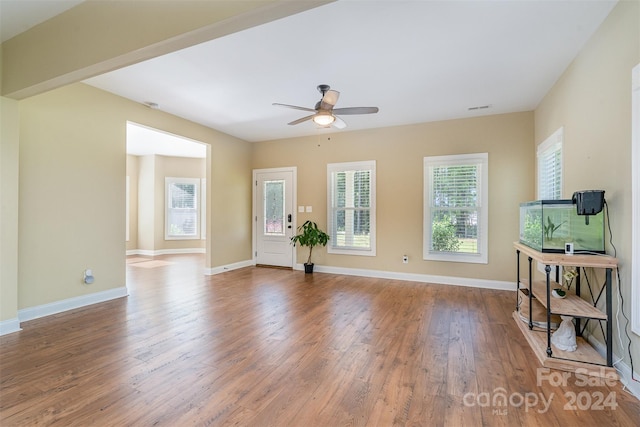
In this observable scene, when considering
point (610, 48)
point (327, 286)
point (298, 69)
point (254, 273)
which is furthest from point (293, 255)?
point (610, 48)

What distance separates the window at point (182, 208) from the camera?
8.55m

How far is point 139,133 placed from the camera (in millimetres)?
6133

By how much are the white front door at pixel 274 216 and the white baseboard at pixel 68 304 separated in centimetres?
286

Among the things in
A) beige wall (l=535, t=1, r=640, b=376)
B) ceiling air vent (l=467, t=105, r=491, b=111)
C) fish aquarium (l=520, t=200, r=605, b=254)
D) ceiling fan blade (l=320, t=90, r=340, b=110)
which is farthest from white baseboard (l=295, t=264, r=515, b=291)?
ceiling fan blade (l=320, t=90, r=340, b=110)

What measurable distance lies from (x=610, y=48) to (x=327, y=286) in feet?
13.8

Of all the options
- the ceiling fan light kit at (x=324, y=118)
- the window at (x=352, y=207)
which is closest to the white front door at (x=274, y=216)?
the window at (x=352, y=207)

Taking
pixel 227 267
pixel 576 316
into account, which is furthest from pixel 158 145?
pixel 576 316

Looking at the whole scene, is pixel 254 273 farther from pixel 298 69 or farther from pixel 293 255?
pixel 298 69

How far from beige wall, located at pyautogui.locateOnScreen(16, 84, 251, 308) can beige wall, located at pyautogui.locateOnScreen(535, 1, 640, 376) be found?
5415 mm

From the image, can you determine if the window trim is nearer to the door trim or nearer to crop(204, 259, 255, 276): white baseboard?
the door trim

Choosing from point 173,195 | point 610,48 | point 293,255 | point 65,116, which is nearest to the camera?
point 610,48

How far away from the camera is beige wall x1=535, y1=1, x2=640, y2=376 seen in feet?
6.89

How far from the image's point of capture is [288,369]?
2.27m

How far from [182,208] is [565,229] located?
8.83 meters
